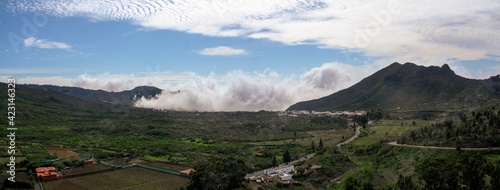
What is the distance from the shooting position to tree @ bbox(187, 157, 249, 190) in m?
41.1

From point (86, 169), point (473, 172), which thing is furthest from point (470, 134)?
point (86, 169)

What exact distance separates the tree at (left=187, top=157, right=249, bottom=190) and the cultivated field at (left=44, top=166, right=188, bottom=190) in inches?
207

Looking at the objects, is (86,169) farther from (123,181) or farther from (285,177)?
(285,177)

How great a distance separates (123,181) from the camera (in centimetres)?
4853

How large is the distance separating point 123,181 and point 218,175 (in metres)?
15.0

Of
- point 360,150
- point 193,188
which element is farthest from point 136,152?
point 360,150

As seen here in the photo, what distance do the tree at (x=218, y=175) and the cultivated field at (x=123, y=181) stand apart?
527cm

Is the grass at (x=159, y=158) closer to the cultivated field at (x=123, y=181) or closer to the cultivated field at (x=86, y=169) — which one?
the cultivated field at (x=123, y=181)

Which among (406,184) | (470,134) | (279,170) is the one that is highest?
(470,134)

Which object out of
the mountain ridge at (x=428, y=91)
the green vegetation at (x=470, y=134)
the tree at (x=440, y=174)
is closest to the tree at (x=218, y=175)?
the tree at (x=440, y=174)

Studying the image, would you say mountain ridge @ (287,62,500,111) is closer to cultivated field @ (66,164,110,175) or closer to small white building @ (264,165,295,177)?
small white building @ (264,165,295,177)

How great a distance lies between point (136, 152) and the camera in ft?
227

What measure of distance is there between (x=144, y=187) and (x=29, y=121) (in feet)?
246

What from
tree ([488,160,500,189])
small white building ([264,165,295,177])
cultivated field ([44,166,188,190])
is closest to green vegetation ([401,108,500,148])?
tree ([488,160,500,189])
